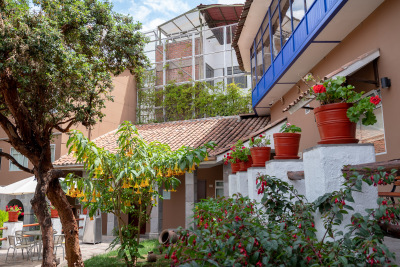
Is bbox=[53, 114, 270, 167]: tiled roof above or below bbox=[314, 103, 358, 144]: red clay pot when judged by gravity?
above

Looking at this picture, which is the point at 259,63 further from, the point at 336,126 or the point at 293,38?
the point at 336,126

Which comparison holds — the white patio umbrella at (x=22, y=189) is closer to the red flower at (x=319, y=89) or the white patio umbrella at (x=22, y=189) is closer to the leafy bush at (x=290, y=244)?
the leafy bush at (x=290, y=244)

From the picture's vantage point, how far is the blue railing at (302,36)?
259 inches

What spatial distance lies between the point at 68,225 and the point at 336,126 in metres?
7.68

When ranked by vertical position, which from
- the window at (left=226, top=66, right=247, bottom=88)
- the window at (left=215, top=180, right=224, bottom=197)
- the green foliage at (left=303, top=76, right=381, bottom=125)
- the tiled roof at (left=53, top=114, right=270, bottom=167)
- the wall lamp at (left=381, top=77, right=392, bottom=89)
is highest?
the window at (left=226, top=66, right=247, bottom=88)

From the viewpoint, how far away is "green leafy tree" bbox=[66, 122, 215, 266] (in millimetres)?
6379

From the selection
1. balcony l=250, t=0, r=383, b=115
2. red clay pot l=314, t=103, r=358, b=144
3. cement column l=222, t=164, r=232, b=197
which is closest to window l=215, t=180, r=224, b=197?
cement column l=222, t=164, r=232, b=197

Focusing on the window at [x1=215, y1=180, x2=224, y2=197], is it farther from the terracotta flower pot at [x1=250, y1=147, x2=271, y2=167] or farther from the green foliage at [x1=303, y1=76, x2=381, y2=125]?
the green foliage at [x1=303, y1=76, x2=381, y2=125]

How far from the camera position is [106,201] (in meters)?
7.57

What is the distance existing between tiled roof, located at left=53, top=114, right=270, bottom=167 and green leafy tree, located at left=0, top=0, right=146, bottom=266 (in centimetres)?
529

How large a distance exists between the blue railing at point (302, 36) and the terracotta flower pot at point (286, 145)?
10.9 feet

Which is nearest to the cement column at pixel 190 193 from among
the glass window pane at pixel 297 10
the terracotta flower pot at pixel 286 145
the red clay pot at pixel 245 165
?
the red clay pot at pixel 245 165

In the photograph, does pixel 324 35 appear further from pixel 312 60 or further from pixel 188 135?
pixel 188 135

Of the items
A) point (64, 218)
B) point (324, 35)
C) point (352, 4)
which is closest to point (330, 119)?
point (352, 4)
